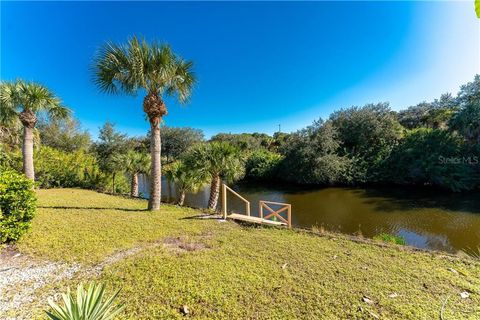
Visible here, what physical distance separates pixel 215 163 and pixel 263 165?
694 inches

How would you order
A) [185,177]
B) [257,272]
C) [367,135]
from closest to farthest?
1. [257,272]
2. [185,177]
3. [367,135]

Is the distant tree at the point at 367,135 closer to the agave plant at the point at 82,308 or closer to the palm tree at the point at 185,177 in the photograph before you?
the palm tree at the point at 185,177

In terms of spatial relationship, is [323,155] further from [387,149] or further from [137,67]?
[137,67]

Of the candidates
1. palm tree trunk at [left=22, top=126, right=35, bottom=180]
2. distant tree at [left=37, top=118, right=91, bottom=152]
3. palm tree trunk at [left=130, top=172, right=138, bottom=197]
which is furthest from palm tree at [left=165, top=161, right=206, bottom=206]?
distant tree at [left=37, top=118, right=91, bottom=152]

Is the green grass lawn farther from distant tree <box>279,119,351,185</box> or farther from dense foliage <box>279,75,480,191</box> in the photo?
dense foliage <box>279,75,480,191</box>

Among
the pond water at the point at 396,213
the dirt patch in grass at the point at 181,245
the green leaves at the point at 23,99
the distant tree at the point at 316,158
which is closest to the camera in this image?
the dirt patch in grass at the point at 181,245

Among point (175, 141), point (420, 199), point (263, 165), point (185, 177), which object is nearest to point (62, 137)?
point (175, 141)

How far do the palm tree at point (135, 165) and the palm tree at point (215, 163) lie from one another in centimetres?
501

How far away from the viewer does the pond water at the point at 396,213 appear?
8.45 metres

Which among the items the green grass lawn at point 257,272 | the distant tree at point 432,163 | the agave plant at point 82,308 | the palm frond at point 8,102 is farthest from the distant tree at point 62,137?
the distant tree at point 432,163

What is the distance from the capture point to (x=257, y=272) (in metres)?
3.79

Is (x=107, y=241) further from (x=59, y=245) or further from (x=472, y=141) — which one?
(x=472, y=141)

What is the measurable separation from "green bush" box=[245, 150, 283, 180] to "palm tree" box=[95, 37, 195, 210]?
18589 millimetres

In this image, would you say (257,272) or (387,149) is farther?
(387,149)
